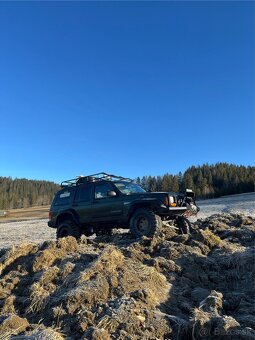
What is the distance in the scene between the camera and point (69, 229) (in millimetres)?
12727

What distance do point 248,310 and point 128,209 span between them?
19.4 ft

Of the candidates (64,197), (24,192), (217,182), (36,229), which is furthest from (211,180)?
(24,192)

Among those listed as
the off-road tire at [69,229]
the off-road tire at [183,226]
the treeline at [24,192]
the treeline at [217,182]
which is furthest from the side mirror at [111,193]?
the treeline at [24,192]

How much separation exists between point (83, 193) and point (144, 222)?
2.86m

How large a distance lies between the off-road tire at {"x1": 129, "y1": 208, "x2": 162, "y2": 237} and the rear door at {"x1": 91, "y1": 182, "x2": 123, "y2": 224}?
0.73m

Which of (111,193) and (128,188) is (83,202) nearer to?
(111,193)

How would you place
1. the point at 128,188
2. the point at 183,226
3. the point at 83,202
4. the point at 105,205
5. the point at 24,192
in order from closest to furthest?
the point at 183,226 < the point at 105,205 < the point at 128,188 < the point at 83,202 < the point at 24,192

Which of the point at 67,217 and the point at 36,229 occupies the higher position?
the point at 67,217

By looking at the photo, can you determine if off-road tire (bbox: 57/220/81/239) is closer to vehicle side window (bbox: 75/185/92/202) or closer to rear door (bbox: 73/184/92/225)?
rear door (bbox: 73/184/92/225)

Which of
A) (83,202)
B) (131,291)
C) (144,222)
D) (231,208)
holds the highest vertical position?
(83,202)

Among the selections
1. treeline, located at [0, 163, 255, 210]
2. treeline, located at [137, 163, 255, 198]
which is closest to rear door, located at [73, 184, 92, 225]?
treeline, located at [0, 163, 255, 210]

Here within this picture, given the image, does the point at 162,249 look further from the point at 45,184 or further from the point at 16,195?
the point at 45,184

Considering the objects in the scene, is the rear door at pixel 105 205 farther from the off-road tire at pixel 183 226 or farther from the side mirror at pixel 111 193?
the off-road tire at pixel 183 226

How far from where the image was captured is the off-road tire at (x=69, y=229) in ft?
41.5
